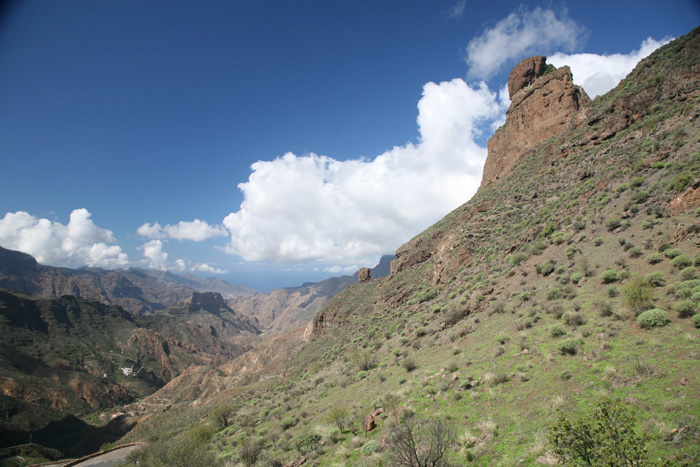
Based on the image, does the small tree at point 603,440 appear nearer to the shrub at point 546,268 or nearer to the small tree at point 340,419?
the small tree at point 340,419

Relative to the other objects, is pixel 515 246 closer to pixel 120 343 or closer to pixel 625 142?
pixel 625 142

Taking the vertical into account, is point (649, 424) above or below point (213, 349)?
above

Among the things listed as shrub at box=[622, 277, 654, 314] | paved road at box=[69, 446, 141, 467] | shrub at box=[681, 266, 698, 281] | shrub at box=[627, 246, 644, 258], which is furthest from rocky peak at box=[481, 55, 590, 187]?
paved road at box=[69, 446, 141, 467]

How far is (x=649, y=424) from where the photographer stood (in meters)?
5.89

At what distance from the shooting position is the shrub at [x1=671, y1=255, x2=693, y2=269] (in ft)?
36.0

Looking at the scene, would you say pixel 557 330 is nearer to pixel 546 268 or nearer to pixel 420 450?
pixel 546 268

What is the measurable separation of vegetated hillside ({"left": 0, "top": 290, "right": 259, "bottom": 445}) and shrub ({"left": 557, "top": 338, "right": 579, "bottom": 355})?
80955 millimetres

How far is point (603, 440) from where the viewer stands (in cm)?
442

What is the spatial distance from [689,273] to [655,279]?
933 mm

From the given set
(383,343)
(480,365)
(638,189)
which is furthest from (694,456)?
(383,343)

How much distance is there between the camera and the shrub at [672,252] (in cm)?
1173

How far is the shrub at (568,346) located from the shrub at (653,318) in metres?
2.09

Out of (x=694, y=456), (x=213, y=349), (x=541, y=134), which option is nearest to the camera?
(x=694, y=456)

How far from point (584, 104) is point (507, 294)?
43351 millimetres
